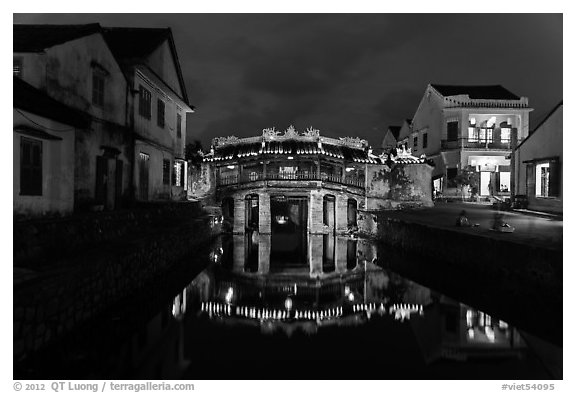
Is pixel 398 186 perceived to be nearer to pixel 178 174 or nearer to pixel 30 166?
pixel 178 174

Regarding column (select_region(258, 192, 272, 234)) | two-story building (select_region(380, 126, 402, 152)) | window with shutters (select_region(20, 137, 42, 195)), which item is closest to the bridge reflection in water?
window with shutters (select_region(20, 137, 42, 195))

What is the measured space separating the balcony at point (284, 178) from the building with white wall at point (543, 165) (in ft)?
38.4

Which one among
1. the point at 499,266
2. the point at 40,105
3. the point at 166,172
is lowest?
the point at 499,266

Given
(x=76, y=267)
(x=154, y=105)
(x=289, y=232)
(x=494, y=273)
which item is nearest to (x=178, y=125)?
(x=154, y=105)

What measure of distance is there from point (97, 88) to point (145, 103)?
3511mm

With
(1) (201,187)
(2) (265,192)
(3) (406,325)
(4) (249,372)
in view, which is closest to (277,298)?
(3) (406,325)

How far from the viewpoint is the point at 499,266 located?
41.0 ft

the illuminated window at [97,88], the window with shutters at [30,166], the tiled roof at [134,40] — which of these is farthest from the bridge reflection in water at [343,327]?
the tiled roof at [134,40]

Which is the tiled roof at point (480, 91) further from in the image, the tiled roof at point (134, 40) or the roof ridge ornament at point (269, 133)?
the tiled roof at point (134, 40)

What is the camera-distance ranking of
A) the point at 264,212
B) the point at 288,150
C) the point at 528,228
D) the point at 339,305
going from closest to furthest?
the point at 339,305 → the point at 528,228 → the point at 288,150 → the point at 264,212

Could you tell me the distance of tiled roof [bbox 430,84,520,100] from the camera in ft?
109

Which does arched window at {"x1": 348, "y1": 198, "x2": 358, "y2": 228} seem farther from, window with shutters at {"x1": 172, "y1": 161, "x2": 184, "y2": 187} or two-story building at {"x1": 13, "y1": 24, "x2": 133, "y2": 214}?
two-story building at {"x1": 13, "y1": 24, "x2": 133, "y2": 214}

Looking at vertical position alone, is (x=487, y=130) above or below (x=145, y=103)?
above

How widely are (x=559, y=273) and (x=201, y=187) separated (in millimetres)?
23882
